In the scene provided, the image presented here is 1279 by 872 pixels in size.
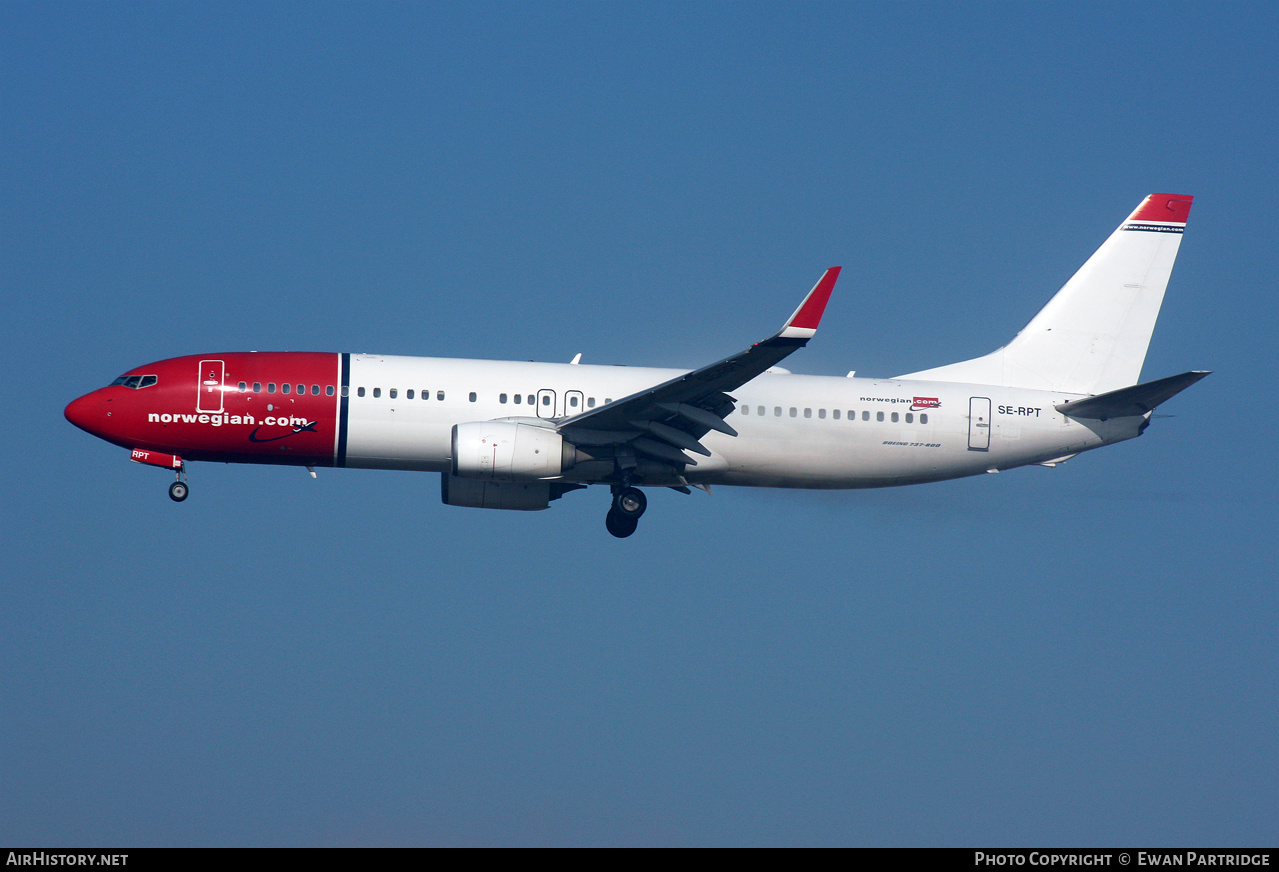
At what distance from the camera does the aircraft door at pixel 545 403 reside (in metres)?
35.1

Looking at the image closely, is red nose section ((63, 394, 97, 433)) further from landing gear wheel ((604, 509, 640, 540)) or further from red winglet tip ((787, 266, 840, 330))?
red winglet tip ((787, 266, 840, 330))

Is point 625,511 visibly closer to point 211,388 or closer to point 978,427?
point 978,427

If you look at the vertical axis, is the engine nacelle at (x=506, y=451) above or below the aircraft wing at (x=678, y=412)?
below

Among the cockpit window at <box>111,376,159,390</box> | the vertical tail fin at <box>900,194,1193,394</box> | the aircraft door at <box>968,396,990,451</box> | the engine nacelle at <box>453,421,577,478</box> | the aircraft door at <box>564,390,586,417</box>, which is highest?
the vertical tail fin at <box>900,194,1193,394</box>

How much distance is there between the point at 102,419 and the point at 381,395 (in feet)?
22.8

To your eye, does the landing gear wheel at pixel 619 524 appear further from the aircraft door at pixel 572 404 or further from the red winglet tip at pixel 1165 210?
the red winglet tip at pixel 1165 210

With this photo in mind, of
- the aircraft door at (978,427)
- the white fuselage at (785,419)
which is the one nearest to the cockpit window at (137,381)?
the white fuselage at (785,419)

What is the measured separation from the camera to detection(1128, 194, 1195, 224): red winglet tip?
132 ft

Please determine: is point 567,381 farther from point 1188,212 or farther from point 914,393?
point 1188,212

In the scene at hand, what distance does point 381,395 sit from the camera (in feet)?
113

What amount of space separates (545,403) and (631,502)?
3.35 m

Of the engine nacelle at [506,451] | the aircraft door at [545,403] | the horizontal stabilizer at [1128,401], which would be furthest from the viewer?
the aircraft door at [545,403]

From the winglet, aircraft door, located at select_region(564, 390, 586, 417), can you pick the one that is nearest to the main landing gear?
aircraft door, located at select_region(564, 390, 586, 417)

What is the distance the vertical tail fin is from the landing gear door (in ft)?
60.0
